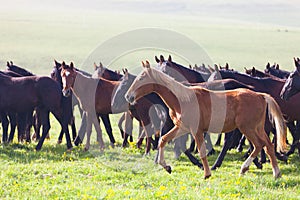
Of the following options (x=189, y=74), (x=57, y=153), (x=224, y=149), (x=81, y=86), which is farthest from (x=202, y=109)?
(x=81, y=86)

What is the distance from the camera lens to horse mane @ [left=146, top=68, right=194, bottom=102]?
317 inches

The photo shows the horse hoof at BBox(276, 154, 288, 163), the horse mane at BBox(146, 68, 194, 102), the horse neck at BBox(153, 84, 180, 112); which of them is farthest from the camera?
the horse hoof at BBox(276, 154, 288, 163)

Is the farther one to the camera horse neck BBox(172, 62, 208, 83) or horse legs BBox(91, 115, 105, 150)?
horse legs BBox(91, 115, 105, 150)

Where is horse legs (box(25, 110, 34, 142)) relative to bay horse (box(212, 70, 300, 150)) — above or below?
below

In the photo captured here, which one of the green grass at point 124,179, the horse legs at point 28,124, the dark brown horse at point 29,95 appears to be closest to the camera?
the green grass at point 124,179

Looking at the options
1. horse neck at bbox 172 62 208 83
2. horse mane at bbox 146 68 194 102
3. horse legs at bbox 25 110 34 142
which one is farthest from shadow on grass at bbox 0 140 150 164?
horse mane at bbox 146 68 194 102

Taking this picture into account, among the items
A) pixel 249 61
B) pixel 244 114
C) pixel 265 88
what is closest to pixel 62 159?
pixel 244 114

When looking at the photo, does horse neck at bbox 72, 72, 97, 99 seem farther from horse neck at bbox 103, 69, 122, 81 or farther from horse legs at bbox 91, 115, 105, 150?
horse neck at bbox 103, 69, 122, 81

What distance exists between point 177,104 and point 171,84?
0.37 m

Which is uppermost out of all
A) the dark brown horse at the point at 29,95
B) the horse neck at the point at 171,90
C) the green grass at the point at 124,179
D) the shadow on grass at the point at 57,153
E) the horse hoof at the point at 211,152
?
the horse neck at the point at 171,90

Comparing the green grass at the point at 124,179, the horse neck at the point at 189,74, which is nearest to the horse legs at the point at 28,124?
the green grass at the point at 124,179

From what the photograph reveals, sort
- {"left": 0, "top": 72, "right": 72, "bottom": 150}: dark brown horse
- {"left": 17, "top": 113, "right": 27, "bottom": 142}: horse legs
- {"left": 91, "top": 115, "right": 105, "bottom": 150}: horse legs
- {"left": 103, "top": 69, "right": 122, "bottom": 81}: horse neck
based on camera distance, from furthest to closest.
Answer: {"left": 103, "top": 69, "right": 122, "bottom": 81}: horse neck < {"left": 17, "top": 113, "right": 27, "bottom": 142}: horse legs < {"left": 91, "top": 115, "right": 105, "bottom": 150}: horse legs < {"left": 0, "top": 72, "right": 72, "bottom": 150}: dark brown horse

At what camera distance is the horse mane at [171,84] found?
8.05 meters

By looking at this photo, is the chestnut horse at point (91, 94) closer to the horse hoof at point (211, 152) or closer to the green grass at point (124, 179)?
the green grass at point (124, 179)
